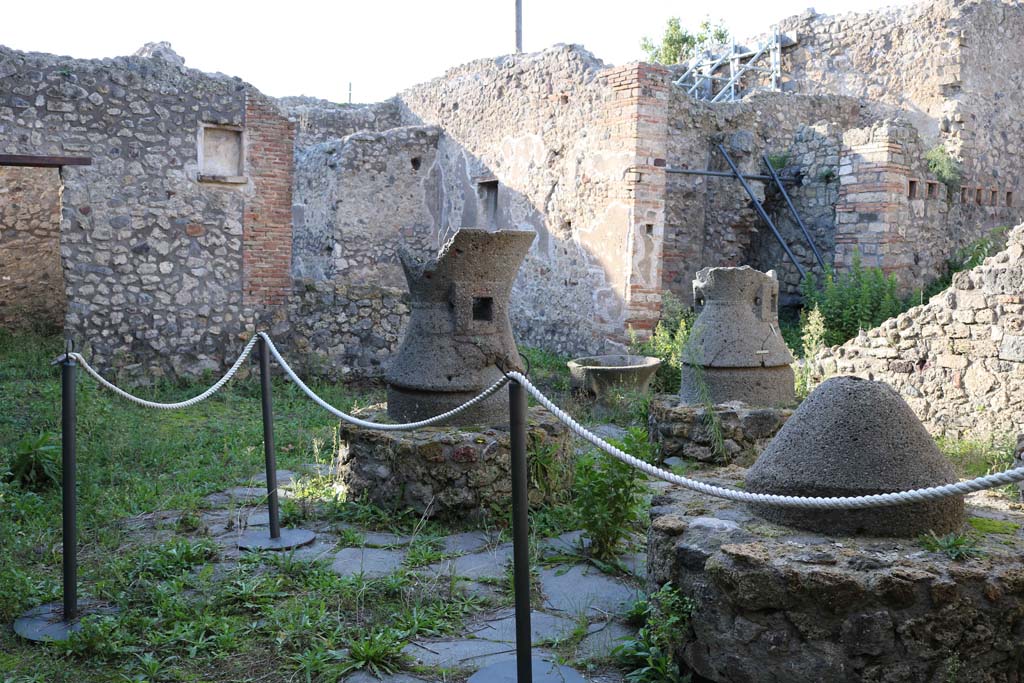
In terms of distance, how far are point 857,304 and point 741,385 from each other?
4344mm

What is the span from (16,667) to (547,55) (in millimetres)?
10009

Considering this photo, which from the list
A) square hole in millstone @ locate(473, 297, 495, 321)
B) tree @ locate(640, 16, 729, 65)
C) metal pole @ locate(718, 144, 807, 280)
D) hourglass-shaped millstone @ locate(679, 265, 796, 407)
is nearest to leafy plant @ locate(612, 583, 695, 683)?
square hole in millstone @ locate(473, 297, 495, 321)

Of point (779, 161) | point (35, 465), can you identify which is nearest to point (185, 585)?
point (35, 465)

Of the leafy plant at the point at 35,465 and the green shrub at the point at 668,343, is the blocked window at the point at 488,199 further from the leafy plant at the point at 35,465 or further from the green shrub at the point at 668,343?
the leafy plant at the point at 35,465

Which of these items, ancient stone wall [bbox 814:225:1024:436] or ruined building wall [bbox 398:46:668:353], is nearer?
ancient stone wall [bbox 814:225:1024:436]

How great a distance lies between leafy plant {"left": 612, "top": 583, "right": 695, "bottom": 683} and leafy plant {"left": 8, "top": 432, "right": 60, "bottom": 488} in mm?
3991

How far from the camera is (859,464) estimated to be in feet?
10.1

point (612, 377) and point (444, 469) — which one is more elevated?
point (612, 377)

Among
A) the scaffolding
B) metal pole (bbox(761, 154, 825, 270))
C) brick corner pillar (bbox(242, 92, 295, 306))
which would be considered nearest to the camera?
brick corner pillar (bbox(242, 92, 295, 306))

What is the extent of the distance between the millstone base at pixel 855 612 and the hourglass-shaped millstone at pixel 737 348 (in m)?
3.70

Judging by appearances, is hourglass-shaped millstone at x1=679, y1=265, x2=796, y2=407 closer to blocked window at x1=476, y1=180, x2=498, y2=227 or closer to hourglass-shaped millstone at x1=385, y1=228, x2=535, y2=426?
hourglass-shaped millstone at x1=385, y1=228, x2=535, y2=426

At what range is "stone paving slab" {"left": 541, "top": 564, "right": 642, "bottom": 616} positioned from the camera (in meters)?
3.78

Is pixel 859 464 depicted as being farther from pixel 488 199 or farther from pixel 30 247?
pixel 30 247

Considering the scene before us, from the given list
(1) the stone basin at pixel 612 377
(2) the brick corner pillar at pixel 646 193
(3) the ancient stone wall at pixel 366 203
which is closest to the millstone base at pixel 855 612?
(1) the stone basin at pixel 612 377
